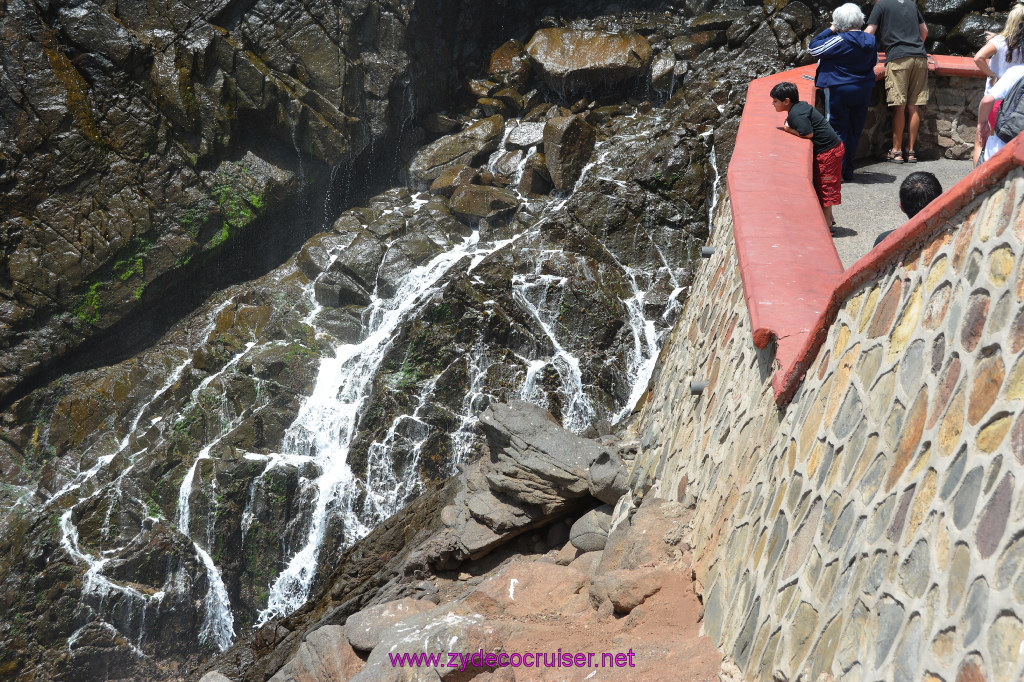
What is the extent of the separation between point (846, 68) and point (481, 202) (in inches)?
321

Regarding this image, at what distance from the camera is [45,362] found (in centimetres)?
1347

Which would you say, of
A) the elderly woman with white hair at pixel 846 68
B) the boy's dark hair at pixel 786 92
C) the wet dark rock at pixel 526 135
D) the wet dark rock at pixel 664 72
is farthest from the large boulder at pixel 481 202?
the boy's dark hair at pixel 786 92

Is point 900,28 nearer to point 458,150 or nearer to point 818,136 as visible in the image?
point 818,136

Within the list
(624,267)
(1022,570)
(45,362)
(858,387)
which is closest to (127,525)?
(45,362)

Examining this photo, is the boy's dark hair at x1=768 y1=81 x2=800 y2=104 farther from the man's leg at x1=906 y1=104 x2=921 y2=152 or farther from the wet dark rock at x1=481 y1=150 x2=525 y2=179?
the wet dark rock at x1=481 y1=150 x2=525 y2=179

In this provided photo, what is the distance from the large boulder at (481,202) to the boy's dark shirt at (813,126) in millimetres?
8469

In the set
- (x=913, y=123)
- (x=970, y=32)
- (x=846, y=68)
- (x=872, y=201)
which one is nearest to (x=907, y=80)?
(x=913, y=123)

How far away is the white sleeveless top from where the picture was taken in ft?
16.5

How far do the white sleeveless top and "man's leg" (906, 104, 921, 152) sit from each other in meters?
1.73

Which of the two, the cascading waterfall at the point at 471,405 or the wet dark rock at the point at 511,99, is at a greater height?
the wet dark rock at the point at 511,99

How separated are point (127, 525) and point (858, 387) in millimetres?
10808

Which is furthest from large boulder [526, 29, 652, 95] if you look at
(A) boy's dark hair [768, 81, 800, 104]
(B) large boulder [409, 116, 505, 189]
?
(A) boy's dark hair [768, 81, 800, 104]

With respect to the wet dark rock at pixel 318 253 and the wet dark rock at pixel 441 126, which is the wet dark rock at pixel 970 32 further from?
the wet dark rock at pixel 318 253

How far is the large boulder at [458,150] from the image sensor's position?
1510 centimetres
